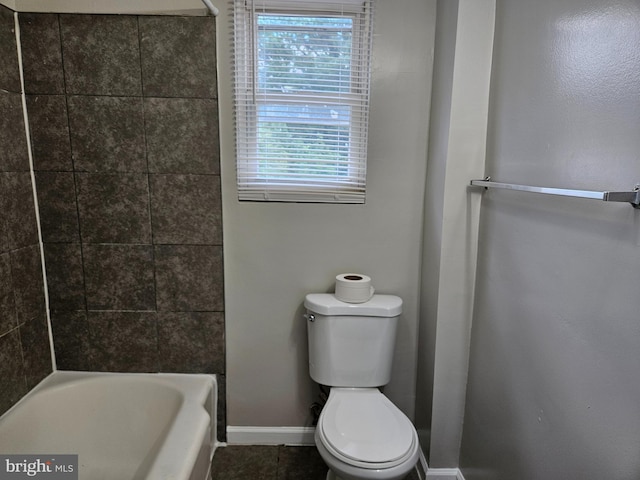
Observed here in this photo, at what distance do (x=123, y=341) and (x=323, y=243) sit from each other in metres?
1.08

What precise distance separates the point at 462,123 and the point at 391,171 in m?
0.38

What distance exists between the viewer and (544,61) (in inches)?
42.8

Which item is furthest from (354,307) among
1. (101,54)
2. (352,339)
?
(101,54)

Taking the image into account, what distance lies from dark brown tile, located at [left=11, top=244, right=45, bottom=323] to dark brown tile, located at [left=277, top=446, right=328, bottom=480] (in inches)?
52.4

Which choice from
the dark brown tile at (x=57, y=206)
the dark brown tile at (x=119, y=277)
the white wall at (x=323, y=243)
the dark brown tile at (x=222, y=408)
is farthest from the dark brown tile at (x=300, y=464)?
the dark brown tile at (x=57, y=206)

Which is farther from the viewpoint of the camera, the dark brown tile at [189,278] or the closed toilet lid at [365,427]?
the dark brown tile at [189,278]

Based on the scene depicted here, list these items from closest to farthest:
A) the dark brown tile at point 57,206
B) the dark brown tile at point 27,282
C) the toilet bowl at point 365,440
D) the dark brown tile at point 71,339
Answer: the toilet bowl at point 365,440
the dark brown tile at point 27,282
the dark brown tile at point 57,206
the dark brown tile at point 71,339

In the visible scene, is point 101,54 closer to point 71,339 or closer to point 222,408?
point 71,339

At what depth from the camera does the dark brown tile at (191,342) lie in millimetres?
1765

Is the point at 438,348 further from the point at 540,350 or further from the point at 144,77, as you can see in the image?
the point at 144,77

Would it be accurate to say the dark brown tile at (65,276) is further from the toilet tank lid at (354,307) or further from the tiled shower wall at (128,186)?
the toilet tank lid at (354,307)

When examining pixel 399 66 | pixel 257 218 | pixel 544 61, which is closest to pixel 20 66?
pixel 257 218

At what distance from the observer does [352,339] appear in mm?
1633

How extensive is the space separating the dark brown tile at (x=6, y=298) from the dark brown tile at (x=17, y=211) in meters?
0.06
